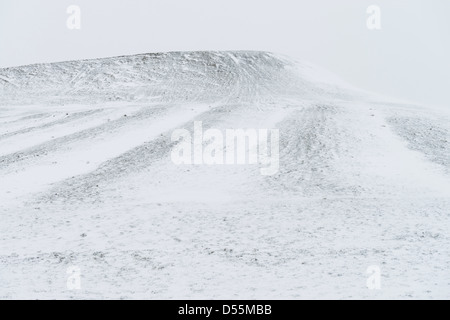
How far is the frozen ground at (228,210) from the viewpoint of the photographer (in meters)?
7.14

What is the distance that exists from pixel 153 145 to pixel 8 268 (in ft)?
30.2

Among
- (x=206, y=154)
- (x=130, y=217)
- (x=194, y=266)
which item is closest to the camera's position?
(x=194, y=266)

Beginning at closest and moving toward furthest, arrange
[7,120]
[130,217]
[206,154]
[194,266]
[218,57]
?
[194,266]
[130,217]
[206,154]
[7,120]
[218,57]

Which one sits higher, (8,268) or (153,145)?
(153,145)

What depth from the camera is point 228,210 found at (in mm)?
10320

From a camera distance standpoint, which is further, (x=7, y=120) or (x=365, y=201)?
(x=7, y=120)

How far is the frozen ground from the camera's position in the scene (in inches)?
281

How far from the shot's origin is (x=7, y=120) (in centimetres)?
2483
